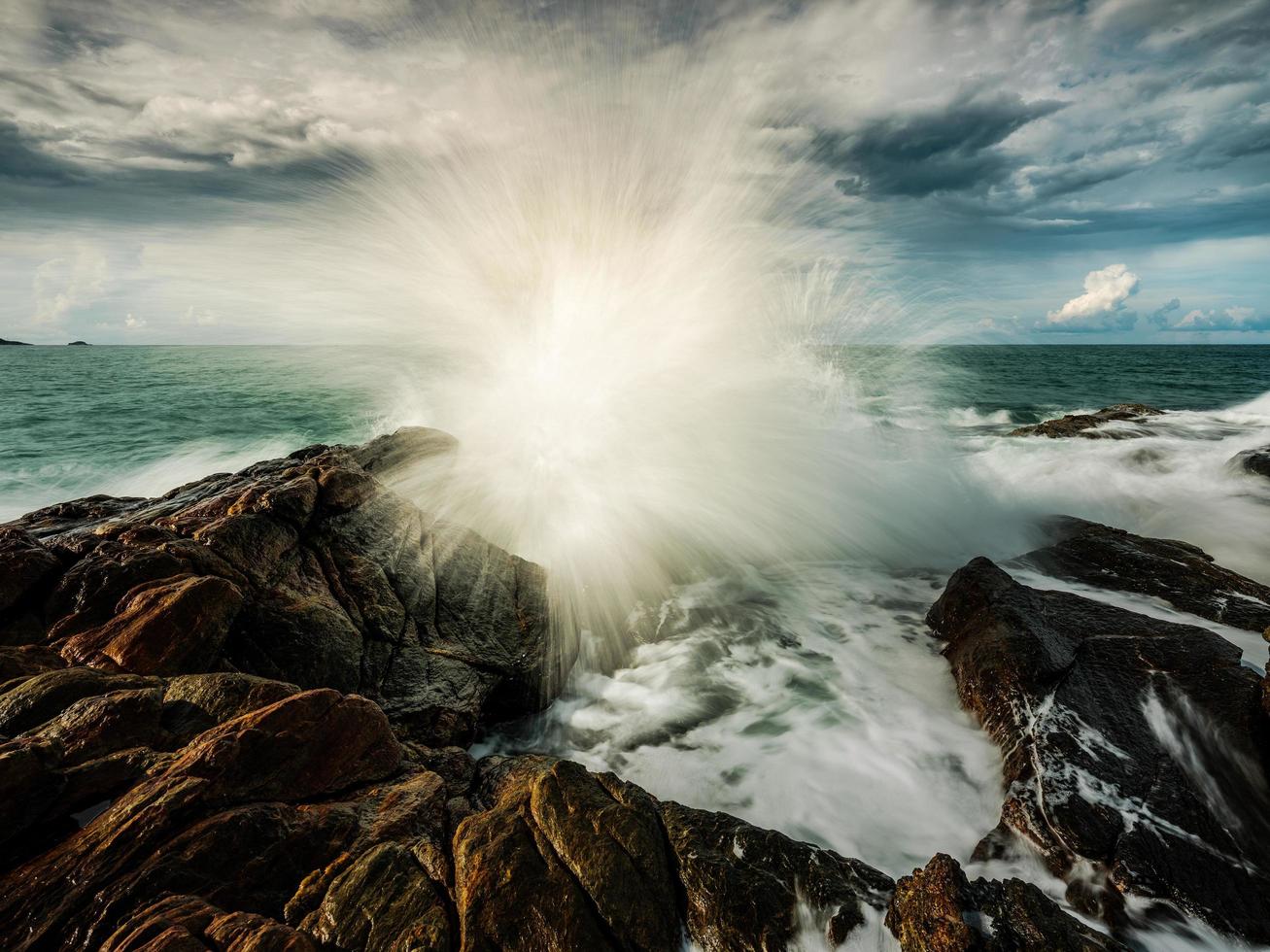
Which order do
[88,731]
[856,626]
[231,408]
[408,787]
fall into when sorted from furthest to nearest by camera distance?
1. [231,408]
2. [856,626]
3. [408,787]
4. [88,731]

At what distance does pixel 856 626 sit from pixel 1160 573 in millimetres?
4477

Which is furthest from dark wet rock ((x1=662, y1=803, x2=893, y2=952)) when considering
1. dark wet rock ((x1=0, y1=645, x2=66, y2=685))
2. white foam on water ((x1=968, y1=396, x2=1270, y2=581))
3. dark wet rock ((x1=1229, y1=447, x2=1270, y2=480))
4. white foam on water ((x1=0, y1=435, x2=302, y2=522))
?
white foam on water ((x1=0, y1=435, x2=302, y2=522))

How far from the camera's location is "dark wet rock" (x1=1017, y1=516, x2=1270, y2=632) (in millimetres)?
6906

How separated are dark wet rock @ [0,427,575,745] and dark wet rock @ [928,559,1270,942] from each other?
5029mm

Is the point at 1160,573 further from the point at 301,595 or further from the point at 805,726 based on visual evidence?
the point at 301,595

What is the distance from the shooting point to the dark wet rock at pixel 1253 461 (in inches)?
487

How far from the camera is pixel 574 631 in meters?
7.78

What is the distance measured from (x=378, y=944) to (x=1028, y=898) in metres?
3.49

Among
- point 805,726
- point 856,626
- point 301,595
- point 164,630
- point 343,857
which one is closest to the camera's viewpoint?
point 343,857

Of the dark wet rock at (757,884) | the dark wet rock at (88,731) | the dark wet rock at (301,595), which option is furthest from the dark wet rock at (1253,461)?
the dark wet rock at (88,731)

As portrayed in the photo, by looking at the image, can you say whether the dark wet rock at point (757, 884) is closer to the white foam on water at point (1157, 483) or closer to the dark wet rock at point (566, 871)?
the dark wet rock at point (566, 871)

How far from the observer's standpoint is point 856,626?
26.8ft

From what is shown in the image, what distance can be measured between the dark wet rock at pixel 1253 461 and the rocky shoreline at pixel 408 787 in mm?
11204

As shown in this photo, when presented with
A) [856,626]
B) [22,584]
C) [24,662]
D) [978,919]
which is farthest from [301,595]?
[856,626]
